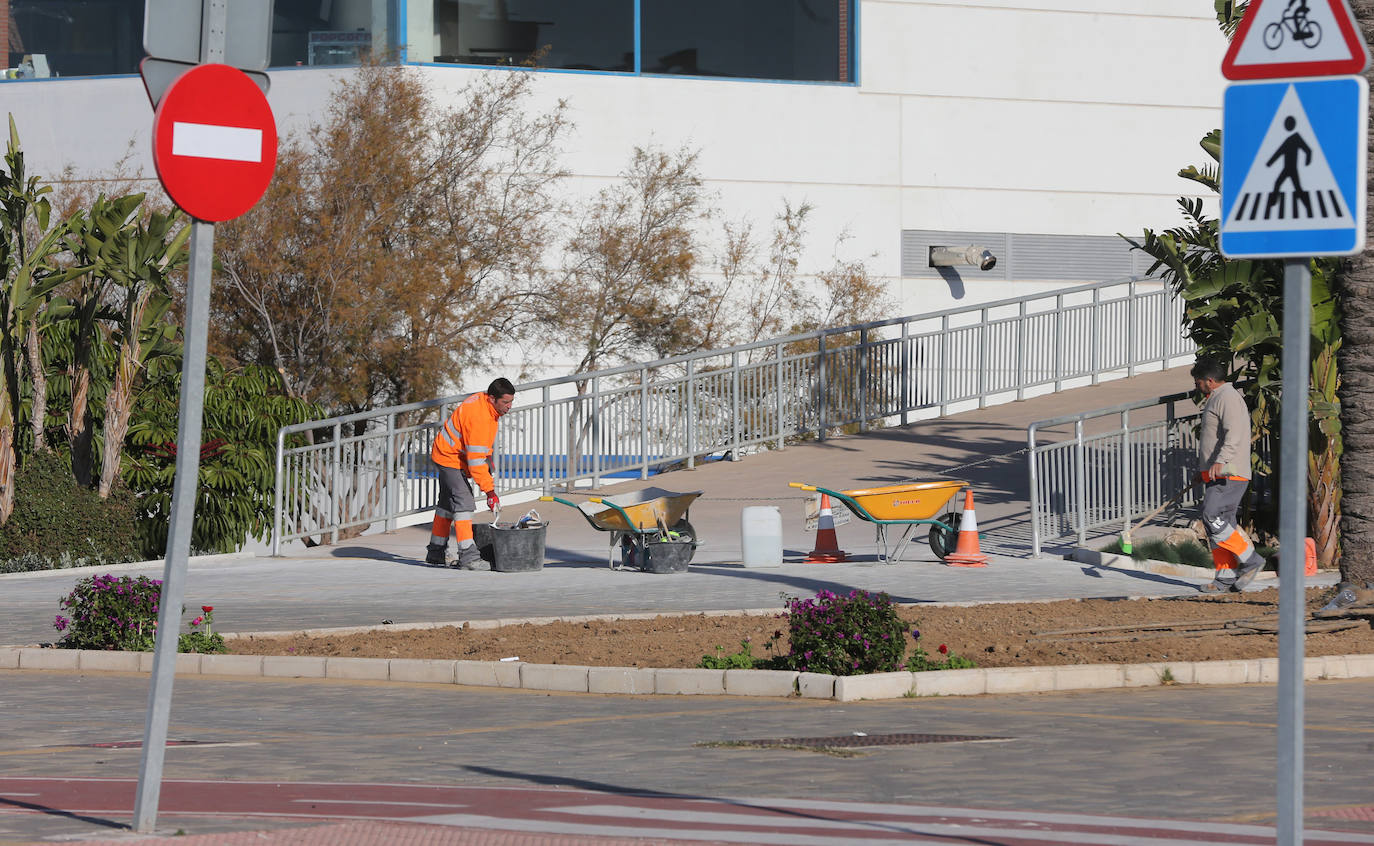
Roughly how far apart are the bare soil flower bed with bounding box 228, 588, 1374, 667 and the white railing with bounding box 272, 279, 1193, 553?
829 cm

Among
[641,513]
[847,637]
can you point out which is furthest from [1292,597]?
[641,513]

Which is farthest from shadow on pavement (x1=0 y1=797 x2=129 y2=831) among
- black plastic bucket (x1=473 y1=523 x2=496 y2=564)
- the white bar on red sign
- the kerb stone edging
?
black plastic bucket (x1=473 y1=523 x2=496 y2=564)

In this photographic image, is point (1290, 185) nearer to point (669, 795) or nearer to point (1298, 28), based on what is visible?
point (1298, 28)

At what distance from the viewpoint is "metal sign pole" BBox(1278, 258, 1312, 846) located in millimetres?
4973

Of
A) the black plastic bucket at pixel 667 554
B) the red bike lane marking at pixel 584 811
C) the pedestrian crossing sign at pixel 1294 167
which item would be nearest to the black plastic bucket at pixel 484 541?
the black plastic bucket at pixel 667 554

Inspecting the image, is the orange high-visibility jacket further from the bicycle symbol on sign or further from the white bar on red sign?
the bicycle symbol on sign

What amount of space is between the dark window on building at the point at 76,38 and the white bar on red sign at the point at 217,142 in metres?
27.4

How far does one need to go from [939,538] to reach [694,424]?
7395 millimetres

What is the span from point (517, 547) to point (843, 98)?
60.3 ft

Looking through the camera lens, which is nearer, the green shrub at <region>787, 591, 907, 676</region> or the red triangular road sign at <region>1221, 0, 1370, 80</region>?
the red triangular road sign at <region>1221, 0, 1370, 80</region>

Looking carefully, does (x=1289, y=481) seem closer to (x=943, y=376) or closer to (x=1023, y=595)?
(x=1023, y=595)

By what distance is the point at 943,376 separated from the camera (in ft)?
88.5

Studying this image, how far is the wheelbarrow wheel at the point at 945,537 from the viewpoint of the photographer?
17.4 meters

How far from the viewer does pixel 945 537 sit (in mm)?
17422
